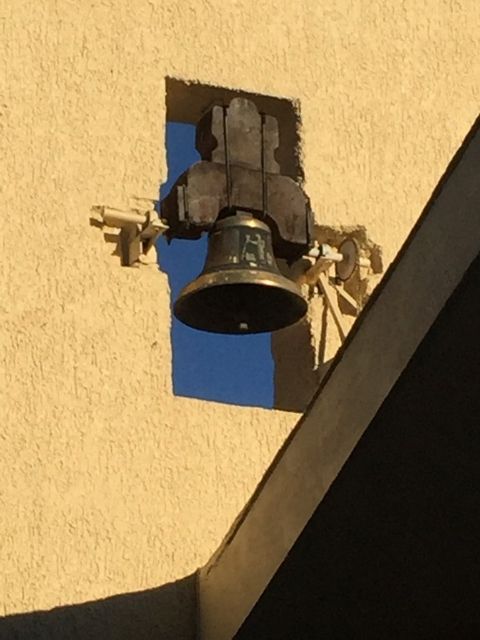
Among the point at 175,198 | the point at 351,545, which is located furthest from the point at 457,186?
the point at 175,198

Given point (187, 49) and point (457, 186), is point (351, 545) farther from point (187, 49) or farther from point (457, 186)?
point (187, 49)

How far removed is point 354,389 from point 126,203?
1391 mm

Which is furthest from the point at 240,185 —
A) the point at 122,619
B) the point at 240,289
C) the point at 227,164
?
the point at 122,619

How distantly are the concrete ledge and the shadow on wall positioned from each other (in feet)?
0.41

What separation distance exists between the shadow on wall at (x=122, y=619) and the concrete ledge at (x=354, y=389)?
125 mm

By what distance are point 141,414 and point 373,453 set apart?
1152 mm

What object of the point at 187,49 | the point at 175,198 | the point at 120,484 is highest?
the point at 187,49

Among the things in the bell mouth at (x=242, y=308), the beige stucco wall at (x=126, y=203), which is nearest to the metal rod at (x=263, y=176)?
the bell mouth at (x=242, y=308)

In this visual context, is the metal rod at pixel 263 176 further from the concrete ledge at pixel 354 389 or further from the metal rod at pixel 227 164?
the concrete ledge at pixel 354 389

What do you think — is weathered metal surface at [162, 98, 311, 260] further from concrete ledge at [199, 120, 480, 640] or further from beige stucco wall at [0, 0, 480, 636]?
concrete ledge at [199, 120, 480, 640]

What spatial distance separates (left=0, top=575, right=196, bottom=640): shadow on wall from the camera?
473cm

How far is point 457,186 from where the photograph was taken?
154 inches

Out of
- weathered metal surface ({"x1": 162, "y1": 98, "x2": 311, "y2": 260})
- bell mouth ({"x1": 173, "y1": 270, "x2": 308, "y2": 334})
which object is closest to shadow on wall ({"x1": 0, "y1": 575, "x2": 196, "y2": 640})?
bell mouth ({"x1": 173, "y1": 270, "x2": 308, "y2": 334})

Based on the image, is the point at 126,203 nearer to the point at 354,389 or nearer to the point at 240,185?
the point at 240,185
